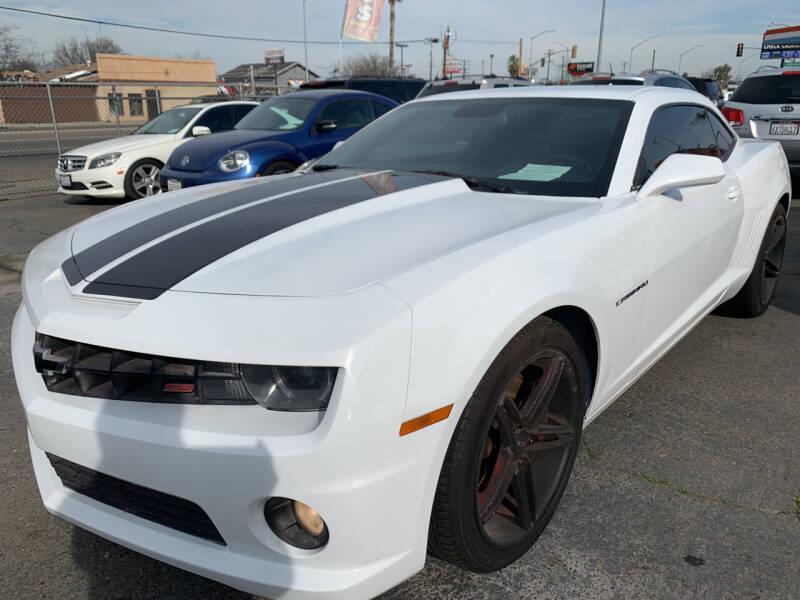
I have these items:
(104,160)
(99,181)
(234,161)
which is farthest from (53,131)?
(234,161)

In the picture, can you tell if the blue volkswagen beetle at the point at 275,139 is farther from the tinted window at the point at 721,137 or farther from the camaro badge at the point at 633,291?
the camaro badge at the point at 633,291

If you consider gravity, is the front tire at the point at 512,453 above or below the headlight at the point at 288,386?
below

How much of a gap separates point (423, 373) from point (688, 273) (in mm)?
1783

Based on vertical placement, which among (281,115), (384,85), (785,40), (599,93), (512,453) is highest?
(785,40)

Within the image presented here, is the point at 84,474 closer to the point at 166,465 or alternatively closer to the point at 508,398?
the point at 166,465

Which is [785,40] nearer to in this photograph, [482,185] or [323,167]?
[323,167]

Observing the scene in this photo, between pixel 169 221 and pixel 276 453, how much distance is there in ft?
3.96

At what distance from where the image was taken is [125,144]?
30.8 feet

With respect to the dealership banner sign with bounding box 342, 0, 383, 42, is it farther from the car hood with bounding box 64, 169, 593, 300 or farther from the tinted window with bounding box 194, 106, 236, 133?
the car hood with bounding box 64, 169, 593, 300

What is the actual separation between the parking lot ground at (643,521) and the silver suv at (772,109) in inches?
238

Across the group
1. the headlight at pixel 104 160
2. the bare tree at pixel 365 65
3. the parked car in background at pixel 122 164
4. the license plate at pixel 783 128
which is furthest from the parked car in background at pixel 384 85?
the bare tree at pixel 365 65

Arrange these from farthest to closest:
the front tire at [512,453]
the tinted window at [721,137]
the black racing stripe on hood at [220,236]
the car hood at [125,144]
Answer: the car hood at [125,144]
the tinted window at [721,137]
the black racing stripe on hood at [220,236]
the front tire at [512,453]

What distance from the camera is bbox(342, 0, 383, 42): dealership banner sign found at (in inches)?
1319

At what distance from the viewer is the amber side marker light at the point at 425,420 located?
1474 millimetres
